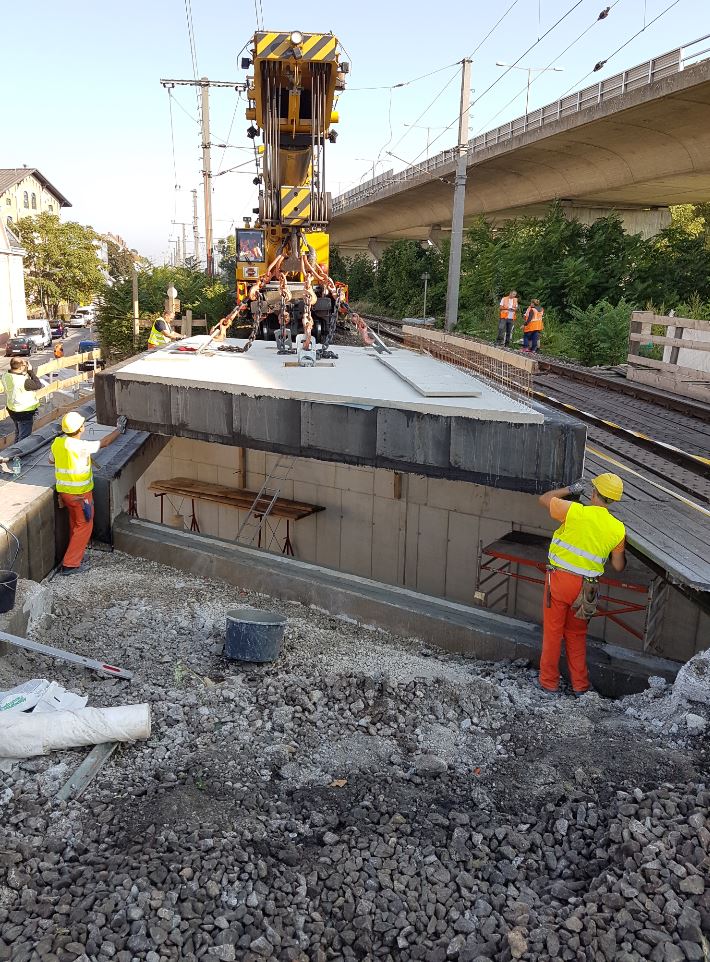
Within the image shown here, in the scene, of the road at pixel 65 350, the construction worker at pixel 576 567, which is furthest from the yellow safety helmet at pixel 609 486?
the road at pixel 65 350

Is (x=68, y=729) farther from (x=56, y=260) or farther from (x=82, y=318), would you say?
(x=82, y=318)

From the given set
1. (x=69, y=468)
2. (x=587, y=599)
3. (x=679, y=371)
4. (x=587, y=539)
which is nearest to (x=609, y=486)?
(x=587, y=539)

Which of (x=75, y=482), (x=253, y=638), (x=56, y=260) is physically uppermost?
(x=56, y=260)

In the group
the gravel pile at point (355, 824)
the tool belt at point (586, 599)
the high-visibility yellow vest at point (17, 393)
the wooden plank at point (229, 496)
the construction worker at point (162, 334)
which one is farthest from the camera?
the construction worker at point (162, 334)

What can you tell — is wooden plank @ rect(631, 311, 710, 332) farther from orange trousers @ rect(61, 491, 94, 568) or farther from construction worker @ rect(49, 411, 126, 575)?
orange trousers @ rect(61, 491, 94, 568)

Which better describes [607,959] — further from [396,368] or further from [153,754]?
[396,368]

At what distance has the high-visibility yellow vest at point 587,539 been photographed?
17.9 ft

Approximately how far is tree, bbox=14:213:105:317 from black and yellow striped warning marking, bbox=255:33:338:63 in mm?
45790

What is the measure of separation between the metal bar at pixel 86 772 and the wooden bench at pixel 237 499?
6.27 meters

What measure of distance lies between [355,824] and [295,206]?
889 cm

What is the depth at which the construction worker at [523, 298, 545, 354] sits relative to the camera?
17.6 metres

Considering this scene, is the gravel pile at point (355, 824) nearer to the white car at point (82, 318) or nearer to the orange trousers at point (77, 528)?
the orange trousers at point (77, 528)

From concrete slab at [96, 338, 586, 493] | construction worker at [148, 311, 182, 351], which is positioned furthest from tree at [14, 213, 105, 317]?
concrete slab at [96, 338, 586, 493]

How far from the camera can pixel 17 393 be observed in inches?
400
